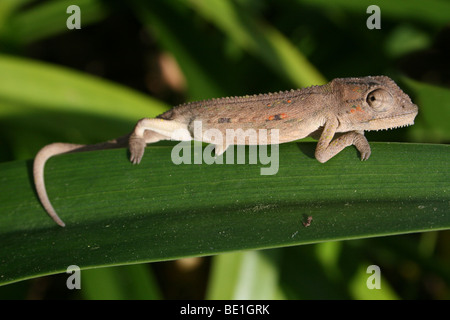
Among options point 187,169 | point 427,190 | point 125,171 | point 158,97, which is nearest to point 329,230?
point 427,190

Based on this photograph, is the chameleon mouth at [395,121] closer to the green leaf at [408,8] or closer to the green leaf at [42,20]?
the green leaf at [408,8]

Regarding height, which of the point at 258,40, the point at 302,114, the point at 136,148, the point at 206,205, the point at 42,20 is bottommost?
the point at 206,205

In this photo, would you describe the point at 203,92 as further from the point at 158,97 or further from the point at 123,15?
the point at 123,15

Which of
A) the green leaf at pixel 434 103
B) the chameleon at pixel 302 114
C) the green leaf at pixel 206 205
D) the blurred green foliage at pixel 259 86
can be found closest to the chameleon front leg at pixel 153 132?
the chameleon at pixel 302 114

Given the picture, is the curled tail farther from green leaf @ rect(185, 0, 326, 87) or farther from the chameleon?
green leaf @ rect(185, 0, 326, 87)

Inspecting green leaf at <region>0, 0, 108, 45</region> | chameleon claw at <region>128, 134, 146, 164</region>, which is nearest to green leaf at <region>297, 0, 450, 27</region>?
chameleon claw at <region>128, 134, 146, 164</region>

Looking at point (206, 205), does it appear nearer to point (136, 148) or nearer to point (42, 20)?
point (136, 148)

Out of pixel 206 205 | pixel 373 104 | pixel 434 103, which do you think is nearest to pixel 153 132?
pixel 206 205
